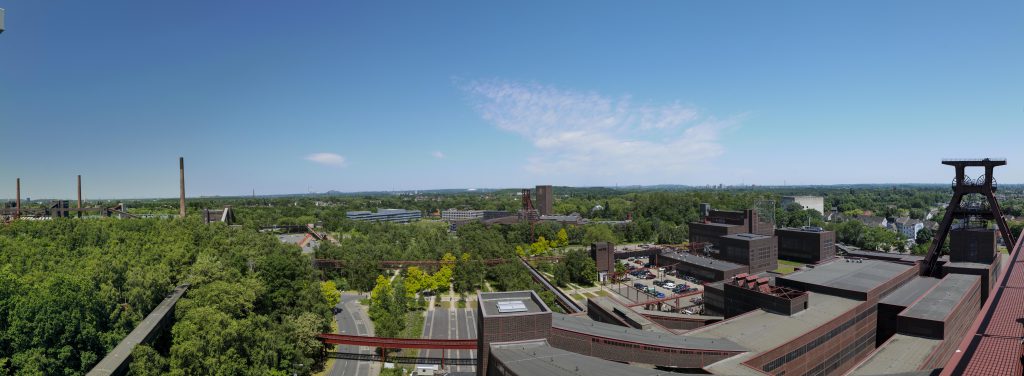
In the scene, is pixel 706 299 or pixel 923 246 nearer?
pixel 706 299

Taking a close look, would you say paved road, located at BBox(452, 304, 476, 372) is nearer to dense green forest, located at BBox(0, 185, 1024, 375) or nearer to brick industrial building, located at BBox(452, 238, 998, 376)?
dense green forest, located at BBox(0, 185, 1024, 375)

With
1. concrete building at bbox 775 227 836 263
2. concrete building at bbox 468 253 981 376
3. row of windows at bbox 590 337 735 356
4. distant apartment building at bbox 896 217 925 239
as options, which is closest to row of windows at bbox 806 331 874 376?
concrete building at bbox 468 253 981 376

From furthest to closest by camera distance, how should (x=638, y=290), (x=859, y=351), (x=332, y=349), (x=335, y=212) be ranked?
(x=335, y=212)
(x=638, y=290)
(x=332, y=349)
(x=859, y=351)

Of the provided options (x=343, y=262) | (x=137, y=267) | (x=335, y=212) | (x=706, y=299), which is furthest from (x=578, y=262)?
(x=335, y=212)

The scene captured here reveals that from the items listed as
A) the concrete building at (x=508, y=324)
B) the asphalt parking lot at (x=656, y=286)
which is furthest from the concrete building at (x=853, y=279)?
the concrete building at (x=508, y=324)

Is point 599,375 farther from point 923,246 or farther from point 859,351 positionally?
point 923,246

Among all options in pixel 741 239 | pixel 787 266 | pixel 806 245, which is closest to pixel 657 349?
pixel 741 239
